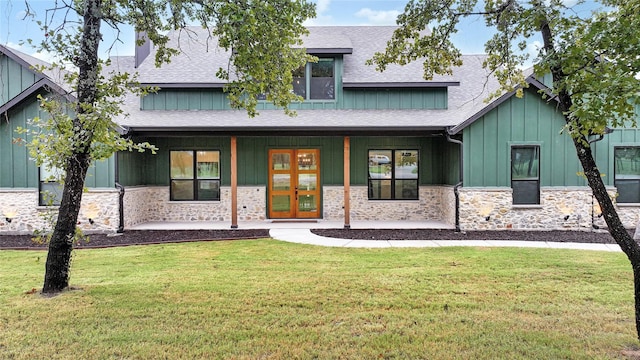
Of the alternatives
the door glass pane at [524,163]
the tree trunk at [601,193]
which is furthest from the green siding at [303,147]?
the tree trunk at [601,193]

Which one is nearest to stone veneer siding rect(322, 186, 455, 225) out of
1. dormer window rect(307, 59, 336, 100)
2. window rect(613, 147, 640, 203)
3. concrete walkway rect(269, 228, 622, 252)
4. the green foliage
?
dormer window rect(307, 59, 336, 100)

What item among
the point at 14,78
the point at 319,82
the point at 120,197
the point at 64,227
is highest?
the point at 319,82

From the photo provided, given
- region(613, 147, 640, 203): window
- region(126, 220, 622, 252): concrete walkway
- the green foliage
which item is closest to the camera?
the green foliage

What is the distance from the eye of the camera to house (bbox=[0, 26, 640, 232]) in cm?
1101

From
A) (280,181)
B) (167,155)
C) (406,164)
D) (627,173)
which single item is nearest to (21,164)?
(167,155)

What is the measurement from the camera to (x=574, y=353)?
3.66 meters

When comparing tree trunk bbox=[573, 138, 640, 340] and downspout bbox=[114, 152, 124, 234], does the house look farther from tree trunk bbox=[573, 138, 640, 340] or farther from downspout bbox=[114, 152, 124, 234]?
tree trunk bbox=[573, 138, 640, 340]

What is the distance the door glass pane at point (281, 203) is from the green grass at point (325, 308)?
535cm

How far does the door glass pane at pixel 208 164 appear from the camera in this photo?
42.8ft

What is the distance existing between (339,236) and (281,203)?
11.5 feet

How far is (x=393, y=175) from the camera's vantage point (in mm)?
13000

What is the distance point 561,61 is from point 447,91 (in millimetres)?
10467

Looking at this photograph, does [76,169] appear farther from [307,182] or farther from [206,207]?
[307,182]

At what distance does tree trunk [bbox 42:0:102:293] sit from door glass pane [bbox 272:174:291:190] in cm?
781
